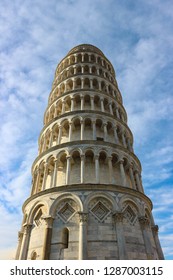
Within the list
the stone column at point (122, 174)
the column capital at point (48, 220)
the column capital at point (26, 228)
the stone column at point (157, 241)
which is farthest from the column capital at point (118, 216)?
the column capital at point (26, 228)

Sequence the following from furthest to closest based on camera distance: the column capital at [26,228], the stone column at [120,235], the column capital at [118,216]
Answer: the column capital at [26,228], the column capital at [118,216], the stone column at [120,235]

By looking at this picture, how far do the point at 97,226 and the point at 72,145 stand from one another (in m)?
6.77

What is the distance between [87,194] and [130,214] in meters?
3.35

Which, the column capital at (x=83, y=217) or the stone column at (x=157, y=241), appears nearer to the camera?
the column capital at (x=83, y=217)

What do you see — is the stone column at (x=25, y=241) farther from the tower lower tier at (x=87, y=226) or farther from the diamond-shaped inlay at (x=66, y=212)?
the diamond-shaped inlay at (x=66, y=212)

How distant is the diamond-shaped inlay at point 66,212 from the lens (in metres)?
14.6

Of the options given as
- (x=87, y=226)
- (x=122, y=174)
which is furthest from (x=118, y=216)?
(x=122, y=174)

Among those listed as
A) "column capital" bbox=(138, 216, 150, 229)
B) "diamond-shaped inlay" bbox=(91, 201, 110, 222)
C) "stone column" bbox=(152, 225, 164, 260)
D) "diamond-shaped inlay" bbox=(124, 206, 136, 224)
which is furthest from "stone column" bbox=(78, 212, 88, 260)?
"stone column" bbox=(152, 225, 164, 260)

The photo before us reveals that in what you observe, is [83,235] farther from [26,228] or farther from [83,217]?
[26,228]

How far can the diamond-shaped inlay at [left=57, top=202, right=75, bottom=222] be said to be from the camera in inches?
574

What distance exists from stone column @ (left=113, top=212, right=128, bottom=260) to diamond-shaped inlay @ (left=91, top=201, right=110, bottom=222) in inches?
26.0

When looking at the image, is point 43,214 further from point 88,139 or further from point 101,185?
point 88,139

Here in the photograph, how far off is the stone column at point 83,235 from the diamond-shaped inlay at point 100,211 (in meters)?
0.78
